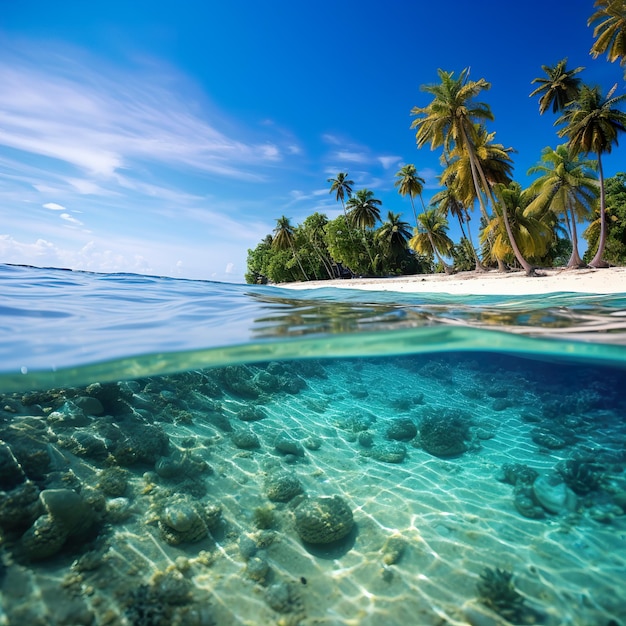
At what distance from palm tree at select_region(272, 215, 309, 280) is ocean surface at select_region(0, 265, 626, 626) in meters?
45.8

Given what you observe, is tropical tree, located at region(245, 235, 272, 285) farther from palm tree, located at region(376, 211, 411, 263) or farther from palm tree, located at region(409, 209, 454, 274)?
palm tree, located at region(409, 209, 454, 274)

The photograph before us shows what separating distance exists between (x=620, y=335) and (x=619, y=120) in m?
29.2

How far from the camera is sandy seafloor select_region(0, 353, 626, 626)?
3.35m

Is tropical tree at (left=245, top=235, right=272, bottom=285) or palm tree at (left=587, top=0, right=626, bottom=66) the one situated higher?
palm tree at (left=587, top=0, right=626, bottom=66)

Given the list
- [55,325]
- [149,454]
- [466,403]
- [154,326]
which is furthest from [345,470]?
[466,403]

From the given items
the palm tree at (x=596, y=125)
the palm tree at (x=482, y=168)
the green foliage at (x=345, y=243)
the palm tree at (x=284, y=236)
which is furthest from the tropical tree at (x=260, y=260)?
the palm tree at (x=596, y=125)

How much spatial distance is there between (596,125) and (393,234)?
25726 mm

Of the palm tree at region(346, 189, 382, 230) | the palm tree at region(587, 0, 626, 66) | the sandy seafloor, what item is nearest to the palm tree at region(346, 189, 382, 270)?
the palm tree at region(346, 189, 382, 230)

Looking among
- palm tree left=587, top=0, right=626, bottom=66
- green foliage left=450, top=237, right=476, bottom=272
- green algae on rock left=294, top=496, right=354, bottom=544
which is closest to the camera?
green algae on rock left=294, top=496, right=354, bottom=544

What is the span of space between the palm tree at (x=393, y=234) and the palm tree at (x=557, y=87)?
62.9 feet

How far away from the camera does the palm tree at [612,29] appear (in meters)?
20.9

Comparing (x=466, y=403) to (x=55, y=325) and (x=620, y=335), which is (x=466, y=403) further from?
(x=55, y=325)

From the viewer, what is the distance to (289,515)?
478 cm

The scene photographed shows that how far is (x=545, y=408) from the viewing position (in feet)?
33.3
